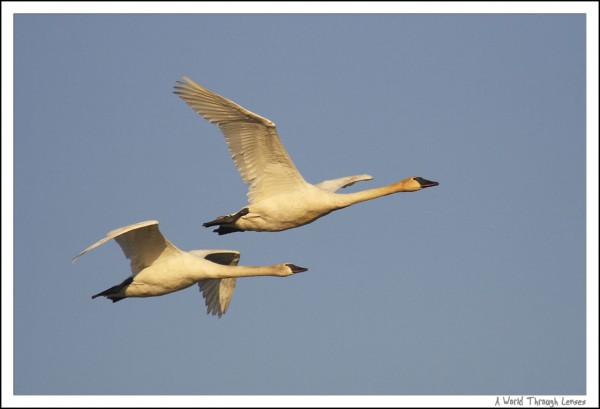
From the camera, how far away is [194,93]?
1089 inches

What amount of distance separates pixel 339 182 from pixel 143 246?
650cm

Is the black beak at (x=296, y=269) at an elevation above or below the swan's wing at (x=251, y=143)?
below

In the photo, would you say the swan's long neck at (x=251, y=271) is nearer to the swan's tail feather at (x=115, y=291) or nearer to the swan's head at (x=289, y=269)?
the swan's head at (x=289, y=269)

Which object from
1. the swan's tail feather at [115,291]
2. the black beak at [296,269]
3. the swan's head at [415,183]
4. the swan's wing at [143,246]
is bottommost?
the swan's tail feather at [115,291]

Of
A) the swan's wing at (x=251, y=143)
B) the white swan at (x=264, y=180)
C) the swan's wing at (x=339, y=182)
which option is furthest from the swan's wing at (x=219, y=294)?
the swan's wing at (x=251, y=143)

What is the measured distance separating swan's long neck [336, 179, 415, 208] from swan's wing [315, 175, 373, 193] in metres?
3.71

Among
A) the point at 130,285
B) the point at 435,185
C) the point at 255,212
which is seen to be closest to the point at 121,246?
the point at 130,285

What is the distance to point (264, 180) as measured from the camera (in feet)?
93.7

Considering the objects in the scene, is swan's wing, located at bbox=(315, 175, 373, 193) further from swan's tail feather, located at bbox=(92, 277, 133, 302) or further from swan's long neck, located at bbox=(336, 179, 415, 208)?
swan's tail feather, located at bbox=(92, 277, 133, 302)

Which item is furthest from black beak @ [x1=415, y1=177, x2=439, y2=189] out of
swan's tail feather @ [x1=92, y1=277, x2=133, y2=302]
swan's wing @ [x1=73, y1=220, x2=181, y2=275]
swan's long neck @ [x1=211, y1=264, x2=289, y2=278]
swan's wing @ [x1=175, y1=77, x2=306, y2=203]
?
swan's tail feather @ [x1=92, y1=277, x2=133, y2=302]

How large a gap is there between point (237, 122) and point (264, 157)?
96 centimetres

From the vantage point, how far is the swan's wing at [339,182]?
32.8m

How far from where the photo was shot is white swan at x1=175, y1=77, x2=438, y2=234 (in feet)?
90.9

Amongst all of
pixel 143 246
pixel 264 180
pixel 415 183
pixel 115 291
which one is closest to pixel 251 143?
pixel 264 180
